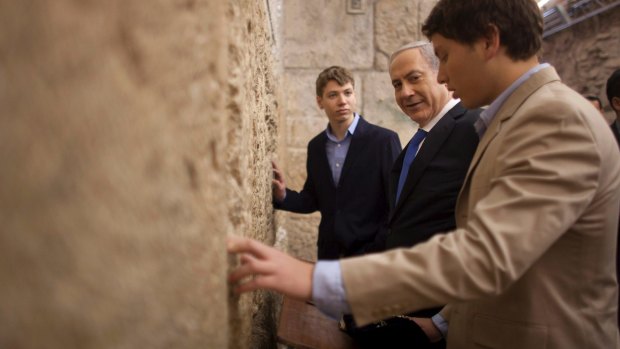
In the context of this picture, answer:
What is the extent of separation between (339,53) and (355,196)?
1641 mm

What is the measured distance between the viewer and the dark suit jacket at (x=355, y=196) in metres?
2.19

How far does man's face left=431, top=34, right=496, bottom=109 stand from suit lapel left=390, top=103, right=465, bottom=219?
0.46 metres

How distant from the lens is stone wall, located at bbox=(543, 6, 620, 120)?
5.40 meters

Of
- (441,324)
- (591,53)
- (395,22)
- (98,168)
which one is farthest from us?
(591,53)

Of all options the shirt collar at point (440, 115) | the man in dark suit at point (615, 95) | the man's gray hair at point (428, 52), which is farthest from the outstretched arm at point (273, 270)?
the man in dark suit at point (615, 95)

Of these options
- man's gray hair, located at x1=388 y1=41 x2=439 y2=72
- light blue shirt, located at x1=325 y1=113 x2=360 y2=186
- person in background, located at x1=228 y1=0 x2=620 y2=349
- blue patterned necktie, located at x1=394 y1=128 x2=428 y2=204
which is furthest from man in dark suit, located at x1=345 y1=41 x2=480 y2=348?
light blue shirt, located at x1=325 y1=113 x2=360 y2=186

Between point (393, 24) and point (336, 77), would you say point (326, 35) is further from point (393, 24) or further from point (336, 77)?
point (336, 77)

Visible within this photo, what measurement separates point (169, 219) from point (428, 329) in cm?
90

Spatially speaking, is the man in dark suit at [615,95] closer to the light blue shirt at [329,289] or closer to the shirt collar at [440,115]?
the shirt collar at [440,115]

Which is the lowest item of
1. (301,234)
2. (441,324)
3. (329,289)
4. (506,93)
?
(301,234)

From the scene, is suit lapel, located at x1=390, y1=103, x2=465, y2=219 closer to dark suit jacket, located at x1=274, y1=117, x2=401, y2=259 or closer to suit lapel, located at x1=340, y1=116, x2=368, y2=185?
dark suit jacket, located at x1=274, y1=117, x2=401, y2=259

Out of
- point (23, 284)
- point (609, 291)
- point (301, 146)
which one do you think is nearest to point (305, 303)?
point (609, 291)

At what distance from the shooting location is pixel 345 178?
2289 mm

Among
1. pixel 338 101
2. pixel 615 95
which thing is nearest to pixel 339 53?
pixel 338 101
